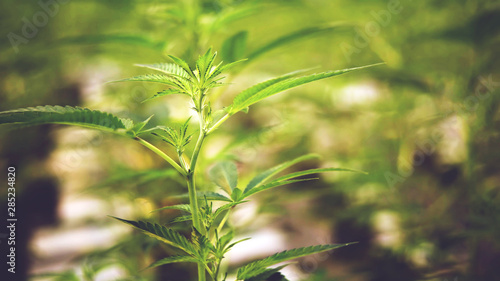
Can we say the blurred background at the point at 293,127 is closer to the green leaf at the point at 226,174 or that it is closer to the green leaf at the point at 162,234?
the green leaf at the point at 226,174

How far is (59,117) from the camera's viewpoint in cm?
30

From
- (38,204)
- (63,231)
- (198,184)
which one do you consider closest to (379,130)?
(198,184)

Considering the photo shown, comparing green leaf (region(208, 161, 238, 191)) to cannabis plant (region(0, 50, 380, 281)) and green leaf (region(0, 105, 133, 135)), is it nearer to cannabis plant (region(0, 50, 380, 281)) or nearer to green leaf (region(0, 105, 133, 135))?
cannabis plant (region(0, 50, 380, 281))

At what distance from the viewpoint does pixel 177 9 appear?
66 centimetres

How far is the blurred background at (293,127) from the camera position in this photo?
2.50 ft

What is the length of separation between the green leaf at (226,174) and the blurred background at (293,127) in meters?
0.11

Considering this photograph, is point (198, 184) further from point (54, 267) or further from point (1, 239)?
point (54, 267)

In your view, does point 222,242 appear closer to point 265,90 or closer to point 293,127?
point 265,90

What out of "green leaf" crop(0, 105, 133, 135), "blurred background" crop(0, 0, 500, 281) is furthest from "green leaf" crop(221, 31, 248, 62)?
"green leaf" crop(0, 105, 133, 135)

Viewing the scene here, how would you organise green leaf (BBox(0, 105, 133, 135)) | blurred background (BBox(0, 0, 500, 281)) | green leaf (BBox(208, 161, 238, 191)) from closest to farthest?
green leaf (BBox(0, 105, 133, 135)), green leaf (BBox(208, 161, 238, 191)), blurred background (BBox(0, 0, 500, 281))

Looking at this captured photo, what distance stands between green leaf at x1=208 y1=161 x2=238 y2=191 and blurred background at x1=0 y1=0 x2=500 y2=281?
0.11 meters

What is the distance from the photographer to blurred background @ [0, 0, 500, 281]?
76cm

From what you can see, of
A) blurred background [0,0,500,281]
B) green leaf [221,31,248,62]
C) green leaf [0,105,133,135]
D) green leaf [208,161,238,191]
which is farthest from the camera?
blurred background [0,0,500,281]

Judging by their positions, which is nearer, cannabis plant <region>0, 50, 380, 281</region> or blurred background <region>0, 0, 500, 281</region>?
cannabis plant <region>0, 50, 380, 281</region>
